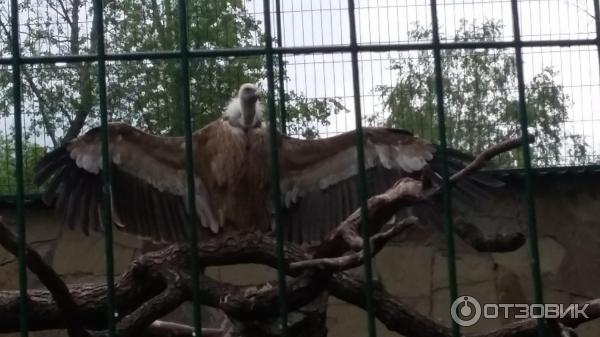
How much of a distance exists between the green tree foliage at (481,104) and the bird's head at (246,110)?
3.84 ft

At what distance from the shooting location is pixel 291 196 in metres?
5.62

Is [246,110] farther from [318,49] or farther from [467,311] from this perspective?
[318,49]

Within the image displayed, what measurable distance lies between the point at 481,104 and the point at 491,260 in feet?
3.32

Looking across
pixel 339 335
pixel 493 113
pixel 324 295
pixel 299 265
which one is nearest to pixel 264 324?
pixel 324 295

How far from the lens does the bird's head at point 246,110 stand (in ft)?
17.9

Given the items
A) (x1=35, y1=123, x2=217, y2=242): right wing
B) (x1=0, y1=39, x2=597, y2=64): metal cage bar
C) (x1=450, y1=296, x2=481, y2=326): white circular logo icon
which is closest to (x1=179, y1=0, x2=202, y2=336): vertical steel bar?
(x1=0, y1=39, x2=597, y2=64): metal cage bar

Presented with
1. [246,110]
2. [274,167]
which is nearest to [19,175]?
[274,167]

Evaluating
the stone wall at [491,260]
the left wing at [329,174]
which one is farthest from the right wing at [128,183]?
the stone wall at [491,260]

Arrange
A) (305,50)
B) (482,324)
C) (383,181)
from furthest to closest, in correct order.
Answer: (482,324) → (383,181) → (305,50)

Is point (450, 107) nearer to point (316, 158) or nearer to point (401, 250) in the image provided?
point (401, 250)

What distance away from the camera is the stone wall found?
6.38 metres

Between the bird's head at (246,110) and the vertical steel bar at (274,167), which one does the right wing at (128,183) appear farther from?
the vertical steel bar at (274,167)

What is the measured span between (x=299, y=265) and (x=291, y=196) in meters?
2.75

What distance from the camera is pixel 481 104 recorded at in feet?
21.5
